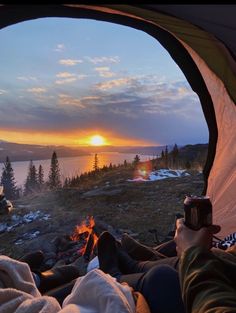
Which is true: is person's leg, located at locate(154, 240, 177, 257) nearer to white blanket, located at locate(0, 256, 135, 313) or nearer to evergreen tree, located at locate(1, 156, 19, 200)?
white blanket, located at locate(0, 256, 135, 313)

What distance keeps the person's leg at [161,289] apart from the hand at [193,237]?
36 cm

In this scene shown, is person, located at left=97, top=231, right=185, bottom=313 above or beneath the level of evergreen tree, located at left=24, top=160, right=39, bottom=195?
beneath

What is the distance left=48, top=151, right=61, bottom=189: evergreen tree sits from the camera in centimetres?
557

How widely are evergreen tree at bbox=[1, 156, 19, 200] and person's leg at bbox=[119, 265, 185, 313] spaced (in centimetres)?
382

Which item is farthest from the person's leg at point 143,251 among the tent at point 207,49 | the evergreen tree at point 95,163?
the evergreen tree at point 95,163

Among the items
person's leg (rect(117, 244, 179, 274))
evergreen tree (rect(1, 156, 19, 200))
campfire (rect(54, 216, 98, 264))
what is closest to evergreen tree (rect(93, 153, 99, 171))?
evergreen tree (rect(1, 156, 19, 200))

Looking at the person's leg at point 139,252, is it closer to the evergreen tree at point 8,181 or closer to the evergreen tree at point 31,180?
the evergreen tree at point 8,181

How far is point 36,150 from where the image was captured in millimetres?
5992

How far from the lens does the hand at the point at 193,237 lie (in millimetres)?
1050

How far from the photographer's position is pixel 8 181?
17.0 feet

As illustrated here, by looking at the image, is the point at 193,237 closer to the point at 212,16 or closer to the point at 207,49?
the point at 212,16

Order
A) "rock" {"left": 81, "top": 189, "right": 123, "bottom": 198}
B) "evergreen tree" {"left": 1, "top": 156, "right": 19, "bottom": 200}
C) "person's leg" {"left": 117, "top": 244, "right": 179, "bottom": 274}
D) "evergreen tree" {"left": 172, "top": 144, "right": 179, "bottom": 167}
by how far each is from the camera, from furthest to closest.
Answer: "evergreen tree" {"left": 172, "top": 144, "right": 179, "bottom": 167}, "evergreen tree" {"left": 1, "top": 156, "right": 19, "bottom": 200}, "rock" {"left": 81, "top": 189, "right": 123, "bottom": 198}, "person's leg" {"left": 117, "top": 244, "right": 179, "bottom": 274}

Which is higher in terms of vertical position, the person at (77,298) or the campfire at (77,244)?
the person at (77,298)

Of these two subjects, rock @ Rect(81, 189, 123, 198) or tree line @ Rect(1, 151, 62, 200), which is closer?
rock @ Rect(81, 189, 123, 198)
